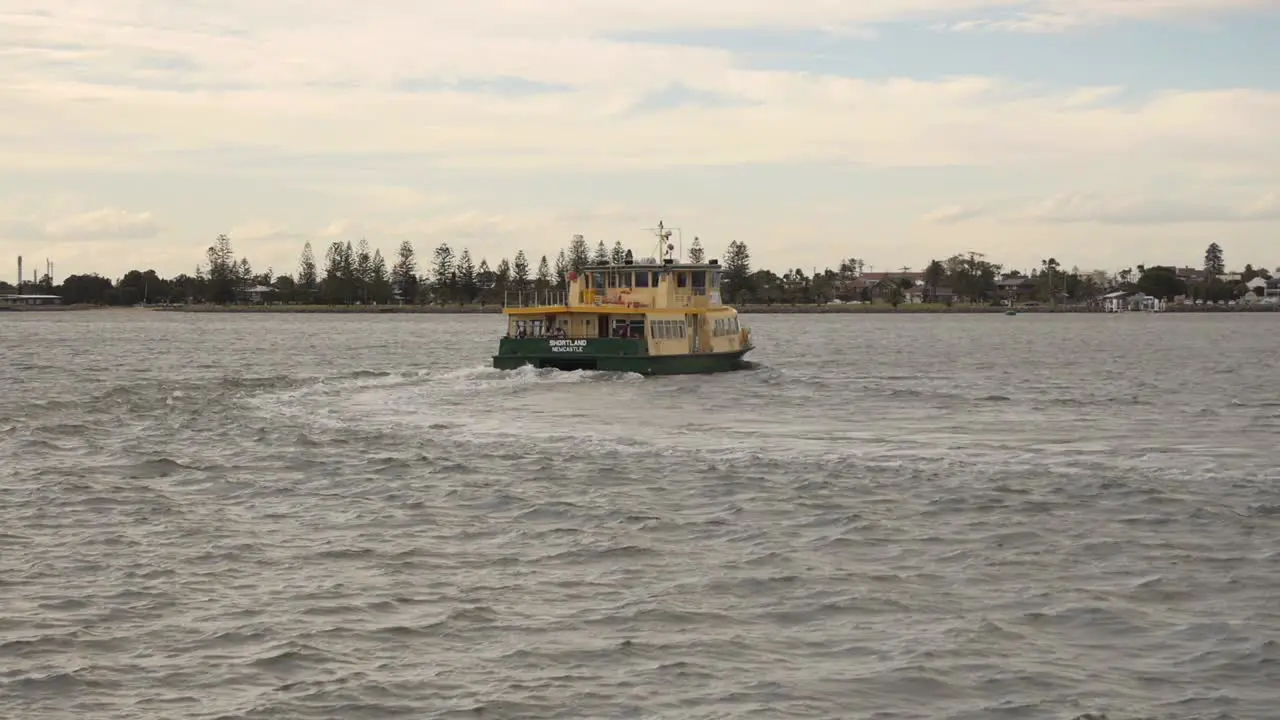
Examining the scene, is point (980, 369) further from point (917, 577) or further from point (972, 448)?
point (917, 577)

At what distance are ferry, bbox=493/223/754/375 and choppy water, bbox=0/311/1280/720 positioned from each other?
1154 centimetres

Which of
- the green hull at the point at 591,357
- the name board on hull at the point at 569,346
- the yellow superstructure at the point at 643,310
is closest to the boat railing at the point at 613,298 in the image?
the yellow superstructure at the point at 643,310

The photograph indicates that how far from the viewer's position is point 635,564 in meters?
21.0

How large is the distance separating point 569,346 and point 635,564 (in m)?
34.9

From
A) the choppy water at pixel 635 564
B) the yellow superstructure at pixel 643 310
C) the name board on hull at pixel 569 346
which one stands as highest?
the yellow superstructure at pixel 643 310

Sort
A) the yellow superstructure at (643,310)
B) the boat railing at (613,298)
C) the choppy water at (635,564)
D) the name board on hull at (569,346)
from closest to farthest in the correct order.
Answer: the choppy water at (635,564)
the name board on hull at (569,346)
the yellow superstructure at (643,310)
the boat railing at (613,298)

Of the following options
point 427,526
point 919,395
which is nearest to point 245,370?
point 919,395

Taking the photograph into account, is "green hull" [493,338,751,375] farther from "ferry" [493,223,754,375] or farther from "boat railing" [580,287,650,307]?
"boat railing" [580,287,650,307]

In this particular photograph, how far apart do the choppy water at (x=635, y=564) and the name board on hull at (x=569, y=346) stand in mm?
11260

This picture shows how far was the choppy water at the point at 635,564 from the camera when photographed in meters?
15.3

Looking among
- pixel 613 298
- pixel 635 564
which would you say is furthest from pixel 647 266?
pixel 635 564

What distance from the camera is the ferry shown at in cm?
5581

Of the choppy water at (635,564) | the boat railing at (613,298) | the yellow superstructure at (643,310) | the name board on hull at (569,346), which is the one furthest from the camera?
the boat railing at (613,298)

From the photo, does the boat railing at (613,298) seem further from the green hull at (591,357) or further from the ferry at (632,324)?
the green hull at (591,357)
